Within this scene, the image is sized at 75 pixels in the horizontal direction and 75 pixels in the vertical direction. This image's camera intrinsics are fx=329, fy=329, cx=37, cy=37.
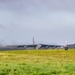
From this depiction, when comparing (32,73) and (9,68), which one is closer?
(32,73)

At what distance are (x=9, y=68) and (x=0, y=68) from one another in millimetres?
680

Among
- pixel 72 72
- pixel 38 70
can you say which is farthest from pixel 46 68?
pixel 72 72

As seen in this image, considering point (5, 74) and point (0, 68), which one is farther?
point (0, 68)

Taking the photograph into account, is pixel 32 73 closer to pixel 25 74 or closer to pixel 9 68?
pixel 25 74

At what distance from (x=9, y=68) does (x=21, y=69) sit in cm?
91

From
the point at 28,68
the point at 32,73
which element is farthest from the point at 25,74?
the point at 28,68

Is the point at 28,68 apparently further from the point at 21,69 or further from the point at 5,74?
the point at 5,74

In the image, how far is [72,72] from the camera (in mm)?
22672

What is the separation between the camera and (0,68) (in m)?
24.2

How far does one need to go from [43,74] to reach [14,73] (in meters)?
1.99

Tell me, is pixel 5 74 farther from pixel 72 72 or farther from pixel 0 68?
pixel 72 72

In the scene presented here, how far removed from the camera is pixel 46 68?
2447 centimetres

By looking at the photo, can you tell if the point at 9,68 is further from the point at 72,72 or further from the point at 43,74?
the point at 72,72

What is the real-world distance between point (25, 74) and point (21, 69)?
196 cm
